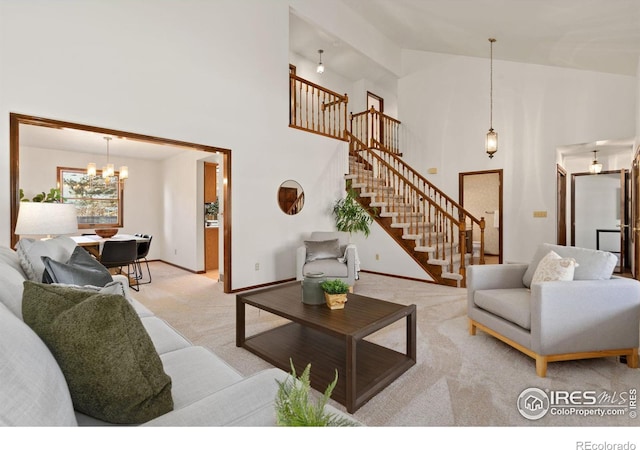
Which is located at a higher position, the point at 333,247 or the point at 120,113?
the point at 120,113

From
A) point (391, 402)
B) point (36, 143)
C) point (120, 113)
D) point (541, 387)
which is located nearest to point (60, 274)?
point (391, 402)

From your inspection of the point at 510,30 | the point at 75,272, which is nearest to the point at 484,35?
the point at 510,30

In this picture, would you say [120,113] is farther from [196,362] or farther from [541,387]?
[541,387]

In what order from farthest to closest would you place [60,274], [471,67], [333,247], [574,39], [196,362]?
[471,67] → [333,247] → [574,39] → [60,274] → [196,362]

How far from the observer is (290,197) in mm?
5297

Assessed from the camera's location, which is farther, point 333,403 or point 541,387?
point 541,387

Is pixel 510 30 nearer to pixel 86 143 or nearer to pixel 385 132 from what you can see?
pixel 385 132

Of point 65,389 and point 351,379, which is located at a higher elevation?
point 65,389

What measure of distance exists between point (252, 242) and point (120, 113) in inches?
89.7

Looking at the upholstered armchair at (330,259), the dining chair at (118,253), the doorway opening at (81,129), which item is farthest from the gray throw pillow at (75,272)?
the dining chair at (118,253)

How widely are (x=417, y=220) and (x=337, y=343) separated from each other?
3502mm

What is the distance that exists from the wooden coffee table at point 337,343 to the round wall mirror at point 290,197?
8.27 feet

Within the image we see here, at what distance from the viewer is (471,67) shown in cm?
662

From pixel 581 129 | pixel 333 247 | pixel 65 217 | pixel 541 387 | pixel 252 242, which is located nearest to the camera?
pixel 541 387
